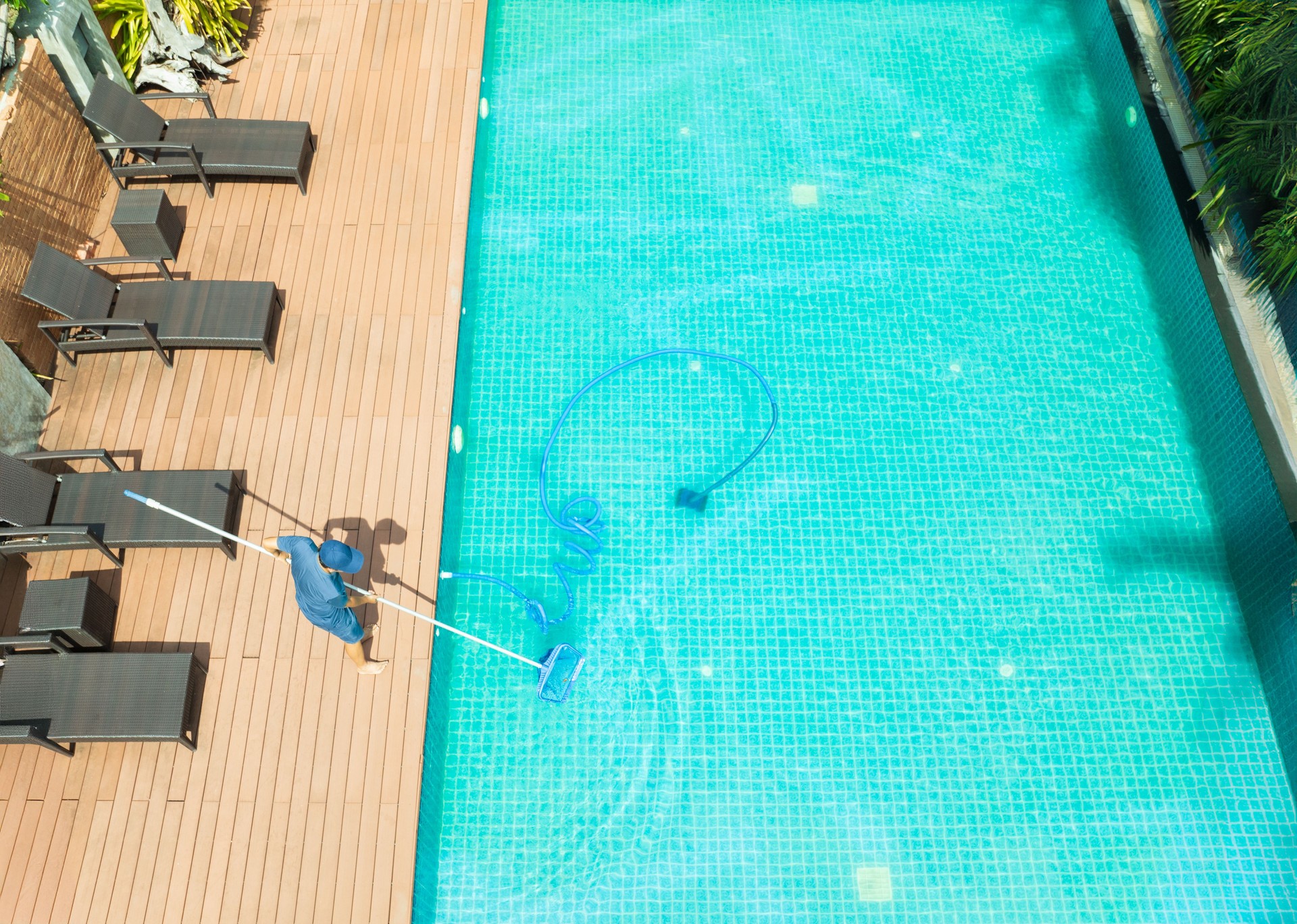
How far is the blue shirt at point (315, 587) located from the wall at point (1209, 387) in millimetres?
5530

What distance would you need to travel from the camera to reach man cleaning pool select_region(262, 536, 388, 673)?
164 inches

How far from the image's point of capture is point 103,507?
5.04 metres

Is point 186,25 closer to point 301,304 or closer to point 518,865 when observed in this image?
point 301,304

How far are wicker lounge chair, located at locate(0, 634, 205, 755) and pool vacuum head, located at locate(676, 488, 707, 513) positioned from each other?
3.09 metres

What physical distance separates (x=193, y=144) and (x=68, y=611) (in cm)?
360

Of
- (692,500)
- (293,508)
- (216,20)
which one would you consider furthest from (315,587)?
(216,20)

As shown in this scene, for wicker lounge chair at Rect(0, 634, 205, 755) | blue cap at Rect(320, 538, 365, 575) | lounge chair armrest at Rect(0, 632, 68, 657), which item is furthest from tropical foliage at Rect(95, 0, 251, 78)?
blue cap at Rect(320, 538, 365, 575)

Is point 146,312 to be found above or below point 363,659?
above

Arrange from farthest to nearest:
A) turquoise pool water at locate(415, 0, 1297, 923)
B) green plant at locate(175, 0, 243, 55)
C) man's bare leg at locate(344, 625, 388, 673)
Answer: green plant at locate(175, 0, 243, 55) < turquoise pool water at locate(415, 0, 1297, 923) < man's bare leg at locate(344, 625, 388, 673)

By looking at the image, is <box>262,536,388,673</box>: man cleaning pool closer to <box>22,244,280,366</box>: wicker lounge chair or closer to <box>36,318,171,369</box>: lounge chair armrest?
<box>22,244,280,366</box>: wicker lounge chair

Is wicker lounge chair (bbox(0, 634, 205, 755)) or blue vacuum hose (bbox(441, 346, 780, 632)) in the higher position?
blue vacuum hose (bbox(441, 346, 780, 632))

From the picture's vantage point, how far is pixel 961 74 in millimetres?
7586

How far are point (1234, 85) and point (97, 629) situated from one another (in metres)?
8.30

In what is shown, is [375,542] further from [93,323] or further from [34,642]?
[93,323]
